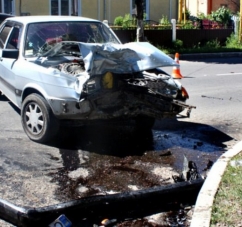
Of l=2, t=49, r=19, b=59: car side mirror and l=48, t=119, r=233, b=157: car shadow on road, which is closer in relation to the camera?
l=48, t=119, r=233, b=157: car shadow on road

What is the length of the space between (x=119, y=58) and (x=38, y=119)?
1398 millimetres

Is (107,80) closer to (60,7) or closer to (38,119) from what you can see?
(38,119)

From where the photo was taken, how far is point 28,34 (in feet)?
27.6

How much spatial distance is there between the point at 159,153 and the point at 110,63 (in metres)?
1.37

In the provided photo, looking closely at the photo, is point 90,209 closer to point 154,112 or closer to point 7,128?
point 154,112

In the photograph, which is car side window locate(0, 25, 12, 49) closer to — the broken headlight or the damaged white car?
the damaged white car

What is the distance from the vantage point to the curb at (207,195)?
464 cm

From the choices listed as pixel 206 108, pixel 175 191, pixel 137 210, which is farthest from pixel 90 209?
pixel 206 108

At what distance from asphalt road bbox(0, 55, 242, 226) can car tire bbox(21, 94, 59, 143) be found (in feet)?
0.45

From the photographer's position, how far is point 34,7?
85.1 feet

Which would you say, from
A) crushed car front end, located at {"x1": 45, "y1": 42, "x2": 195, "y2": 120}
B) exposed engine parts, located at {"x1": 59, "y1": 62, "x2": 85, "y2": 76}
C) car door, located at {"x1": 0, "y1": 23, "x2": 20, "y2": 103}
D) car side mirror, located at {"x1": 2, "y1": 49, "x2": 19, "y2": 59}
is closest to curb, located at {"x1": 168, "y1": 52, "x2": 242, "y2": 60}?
car door, located at {"x1": 0, "y1": 23, "x2": 20, "y2": 103}

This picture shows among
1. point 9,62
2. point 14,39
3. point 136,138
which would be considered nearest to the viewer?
point 136,138

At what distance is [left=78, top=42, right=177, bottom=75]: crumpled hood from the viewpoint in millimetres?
7202

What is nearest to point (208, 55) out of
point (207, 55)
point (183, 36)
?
point (207, 55)
